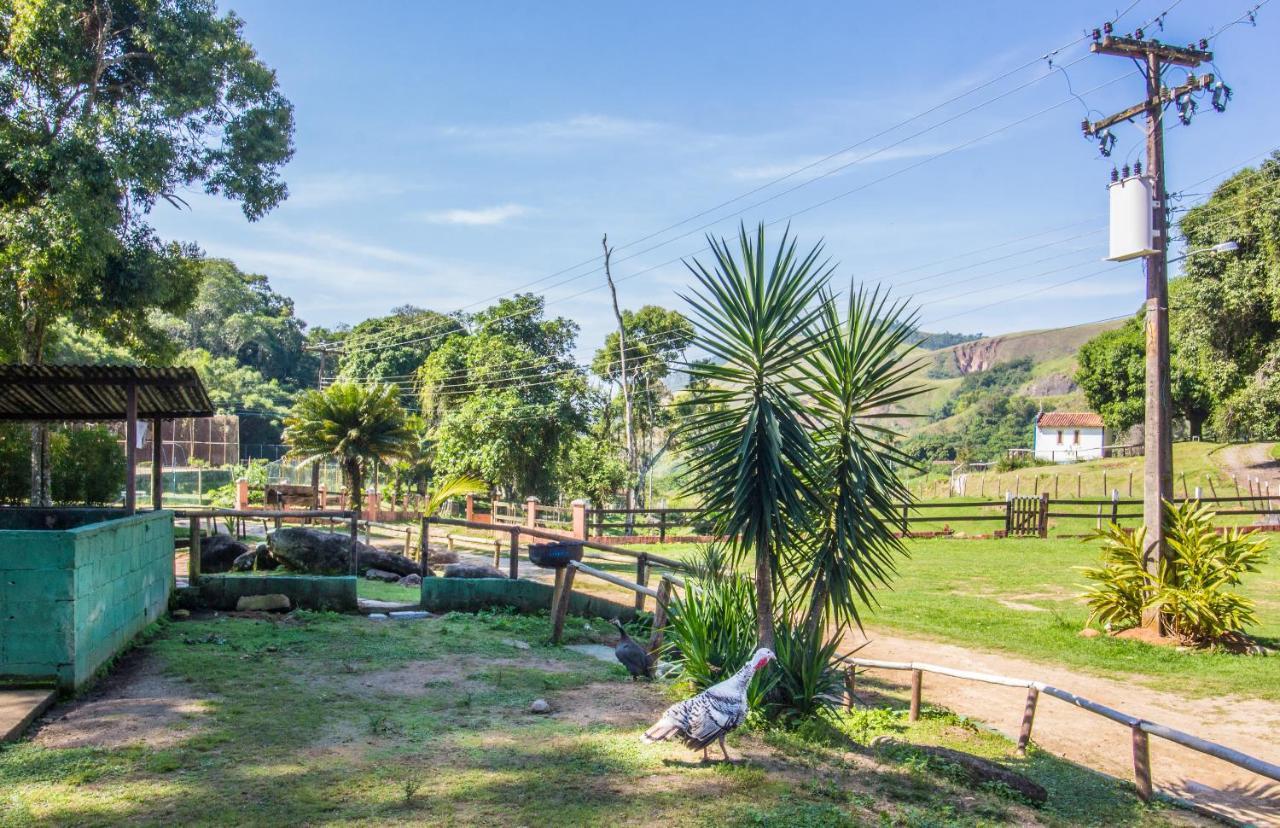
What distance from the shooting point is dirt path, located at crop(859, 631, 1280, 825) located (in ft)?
19.6

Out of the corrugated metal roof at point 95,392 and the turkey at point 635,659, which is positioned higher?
the corrugated metal roof at point 95,392

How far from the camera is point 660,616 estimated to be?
734 centimetres

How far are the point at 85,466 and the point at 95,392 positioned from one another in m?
11.9

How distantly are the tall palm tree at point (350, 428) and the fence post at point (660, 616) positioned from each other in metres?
17.7

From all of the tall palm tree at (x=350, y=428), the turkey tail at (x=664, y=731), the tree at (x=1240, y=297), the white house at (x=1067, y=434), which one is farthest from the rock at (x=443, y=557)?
the white house at (x=1067, y=434)

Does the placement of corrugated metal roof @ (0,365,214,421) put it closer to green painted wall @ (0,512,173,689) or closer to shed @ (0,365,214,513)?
shed @ (0,365,214,513)

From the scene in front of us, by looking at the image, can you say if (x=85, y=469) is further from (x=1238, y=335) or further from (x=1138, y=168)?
(x=1238, y=335)

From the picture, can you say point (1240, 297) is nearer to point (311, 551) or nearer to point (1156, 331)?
point (1156, 331)

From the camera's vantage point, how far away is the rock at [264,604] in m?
10.1

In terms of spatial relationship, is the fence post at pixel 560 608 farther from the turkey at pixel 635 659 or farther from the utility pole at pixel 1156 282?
the utility pole at pixel 1156 282

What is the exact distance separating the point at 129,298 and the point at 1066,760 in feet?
55.3

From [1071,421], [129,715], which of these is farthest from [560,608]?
[1071,421]

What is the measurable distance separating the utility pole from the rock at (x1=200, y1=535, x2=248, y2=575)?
11631 millimetres

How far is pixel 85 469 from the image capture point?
1984cm
